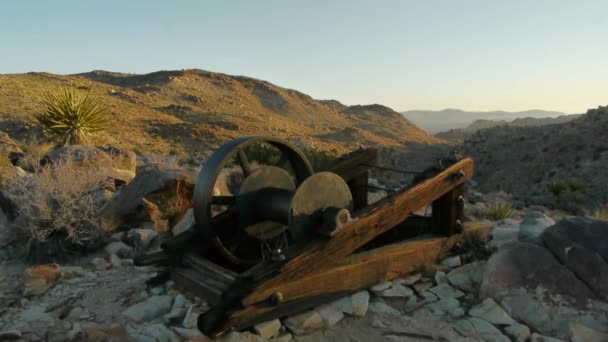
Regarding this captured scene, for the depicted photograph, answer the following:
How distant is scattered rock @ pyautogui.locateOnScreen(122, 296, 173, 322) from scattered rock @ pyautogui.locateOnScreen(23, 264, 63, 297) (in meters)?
1.06

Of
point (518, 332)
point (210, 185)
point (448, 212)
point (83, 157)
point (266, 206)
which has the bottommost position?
point (518, 332)

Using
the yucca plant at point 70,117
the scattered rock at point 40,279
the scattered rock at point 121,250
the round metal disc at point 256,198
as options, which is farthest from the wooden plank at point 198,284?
the yucca plant at point 70,117

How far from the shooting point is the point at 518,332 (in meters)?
3.72

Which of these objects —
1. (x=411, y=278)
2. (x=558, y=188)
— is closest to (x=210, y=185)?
(x=411, y=278)

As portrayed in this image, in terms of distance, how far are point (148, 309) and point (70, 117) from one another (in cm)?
1140

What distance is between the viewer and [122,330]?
3572 mm

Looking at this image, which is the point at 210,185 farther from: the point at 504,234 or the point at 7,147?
the point at 7,147

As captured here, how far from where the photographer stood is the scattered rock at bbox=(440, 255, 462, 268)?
4.91 metres

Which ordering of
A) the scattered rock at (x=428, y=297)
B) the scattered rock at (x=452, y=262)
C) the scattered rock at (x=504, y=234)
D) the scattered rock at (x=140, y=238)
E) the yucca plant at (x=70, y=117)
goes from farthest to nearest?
the yucca plant at (x=70, y=117), the scattered rock at (x=140, y=238), the scattered rock at (x=504, y=234), the scattered rock at (x=452, y=262), the scattered rock at (x=428, y=297)

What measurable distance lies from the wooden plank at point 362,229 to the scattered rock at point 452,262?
0.77 m

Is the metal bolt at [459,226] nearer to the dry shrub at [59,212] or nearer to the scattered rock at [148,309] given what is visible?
the scattered rock at [148,309]

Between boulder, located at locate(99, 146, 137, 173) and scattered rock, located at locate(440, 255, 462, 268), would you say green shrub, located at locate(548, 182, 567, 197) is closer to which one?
scattered rock, located at locate(440, 255, 462, 268)

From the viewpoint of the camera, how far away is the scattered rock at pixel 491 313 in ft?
12.8

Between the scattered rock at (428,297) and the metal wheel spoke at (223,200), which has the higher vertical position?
the metal wheel spoke at (223,200)
